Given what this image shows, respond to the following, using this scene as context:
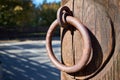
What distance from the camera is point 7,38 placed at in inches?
1175

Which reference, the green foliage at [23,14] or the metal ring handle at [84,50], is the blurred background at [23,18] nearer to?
the green foliage at [23,14]

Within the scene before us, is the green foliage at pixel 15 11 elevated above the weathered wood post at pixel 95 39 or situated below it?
above

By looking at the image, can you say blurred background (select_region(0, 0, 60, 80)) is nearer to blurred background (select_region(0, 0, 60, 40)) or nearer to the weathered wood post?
blurred background (select_region(0, 0, 60, 40))

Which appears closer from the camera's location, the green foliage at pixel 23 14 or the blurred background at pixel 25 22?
the blurred background at pixel 25 22

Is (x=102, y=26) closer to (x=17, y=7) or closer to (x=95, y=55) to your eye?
(x=95, y=55)

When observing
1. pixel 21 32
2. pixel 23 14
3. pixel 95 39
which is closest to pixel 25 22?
pixel 21 32

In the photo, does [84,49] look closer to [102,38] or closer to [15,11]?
[102,38]

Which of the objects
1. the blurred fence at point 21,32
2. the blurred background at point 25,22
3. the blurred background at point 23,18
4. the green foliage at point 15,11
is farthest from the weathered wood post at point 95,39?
the blurred fence at point 21,32

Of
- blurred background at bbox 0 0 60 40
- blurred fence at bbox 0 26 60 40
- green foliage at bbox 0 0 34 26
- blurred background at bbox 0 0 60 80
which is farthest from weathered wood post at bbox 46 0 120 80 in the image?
blurred fence at bbox 0 26 60 40

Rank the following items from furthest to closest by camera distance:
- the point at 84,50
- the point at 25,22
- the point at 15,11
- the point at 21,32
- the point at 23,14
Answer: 1. the point at 25,22
2. the point at 21,32
3. the point at 23,14
4. the point at 15,11
5. the point at 84,50

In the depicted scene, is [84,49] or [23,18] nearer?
[84,49]

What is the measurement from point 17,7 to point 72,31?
28.8m

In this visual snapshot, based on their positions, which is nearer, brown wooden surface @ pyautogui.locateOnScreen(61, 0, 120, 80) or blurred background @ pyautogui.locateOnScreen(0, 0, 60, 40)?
brown wooden surface @ pyautogui.locateOnScreen(61, 0, 120, 80)

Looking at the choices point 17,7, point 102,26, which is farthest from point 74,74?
point 17,7
